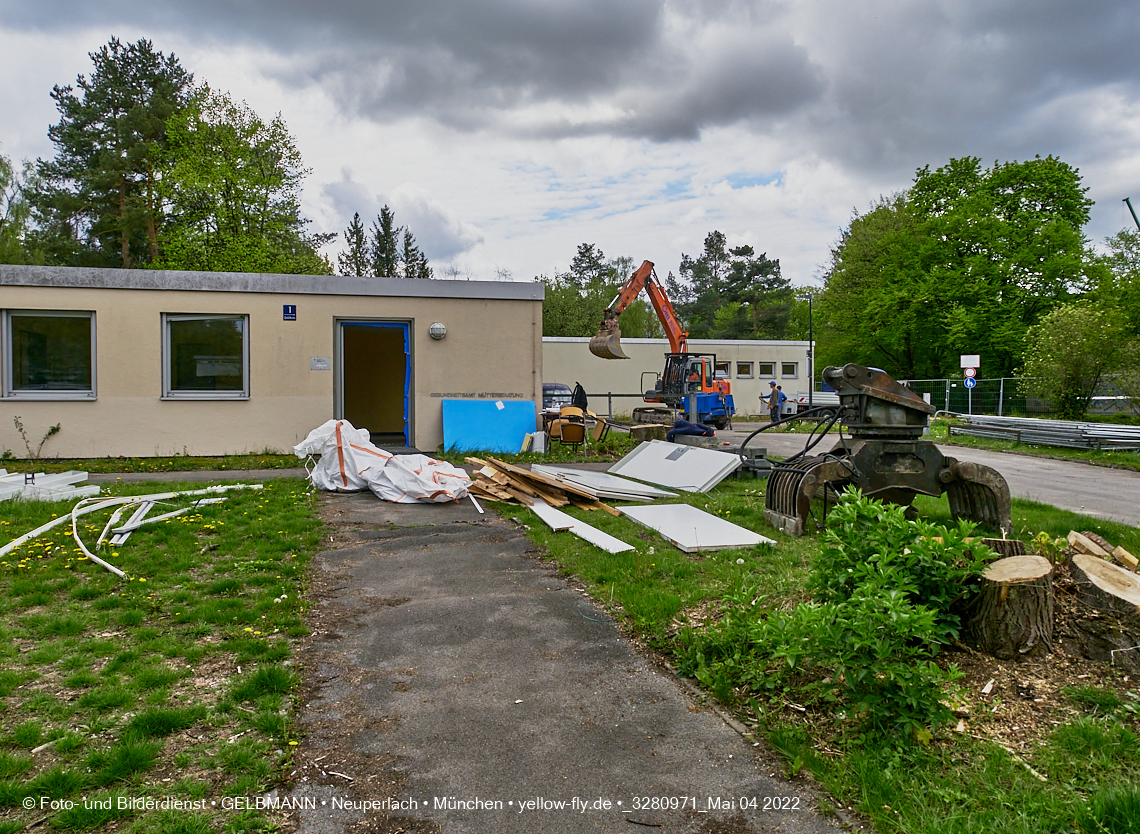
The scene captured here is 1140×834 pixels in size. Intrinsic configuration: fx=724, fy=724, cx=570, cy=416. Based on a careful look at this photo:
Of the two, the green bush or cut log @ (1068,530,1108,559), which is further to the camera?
cut log @ (1068,530,1108,559)

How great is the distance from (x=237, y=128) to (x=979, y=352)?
36.1m

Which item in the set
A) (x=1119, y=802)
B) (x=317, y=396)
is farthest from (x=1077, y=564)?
(x=317, y=396)

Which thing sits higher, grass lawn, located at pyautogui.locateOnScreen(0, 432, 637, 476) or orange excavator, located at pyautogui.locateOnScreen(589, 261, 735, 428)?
orange excavator, located at pyautogui.locateOnScreen(589, 261, 735, 428)

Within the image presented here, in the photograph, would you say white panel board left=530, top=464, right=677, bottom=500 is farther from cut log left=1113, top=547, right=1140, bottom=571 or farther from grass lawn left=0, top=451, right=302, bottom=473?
cut log left=1113, top=547, right=1140, bottom=571

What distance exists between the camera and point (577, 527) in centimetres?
704

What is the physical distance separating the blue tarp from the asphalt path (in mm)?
4411

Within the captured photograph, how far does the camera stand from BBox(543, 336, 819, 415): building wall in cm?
2941

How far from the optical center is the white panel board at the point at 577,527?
6.14 meters

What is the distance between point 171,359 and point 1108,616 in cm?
1348

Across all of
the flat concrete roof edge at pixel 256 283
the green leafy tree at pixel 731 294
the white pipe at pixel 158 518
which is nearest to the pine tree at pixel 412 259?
the green leafy tree at pixel 731 294

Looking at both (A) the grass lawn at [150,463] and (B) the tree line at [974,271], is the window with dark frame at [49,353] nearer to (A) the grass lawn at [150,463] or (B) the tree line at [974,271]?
(A) the grass lawn at [150,463]

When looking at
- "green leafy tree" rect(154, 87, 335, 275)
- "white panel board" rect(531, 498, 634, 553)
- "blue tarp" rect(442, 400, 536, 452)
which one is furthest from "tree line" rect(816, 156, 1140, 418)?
"green leafy tree" rect(154, 87, 335, 275)

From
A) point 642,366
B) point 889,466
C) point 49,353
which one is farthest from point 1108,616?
point 642,366

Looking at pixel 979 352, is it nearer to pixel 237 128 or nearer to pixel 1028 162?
pixel 1028 162
